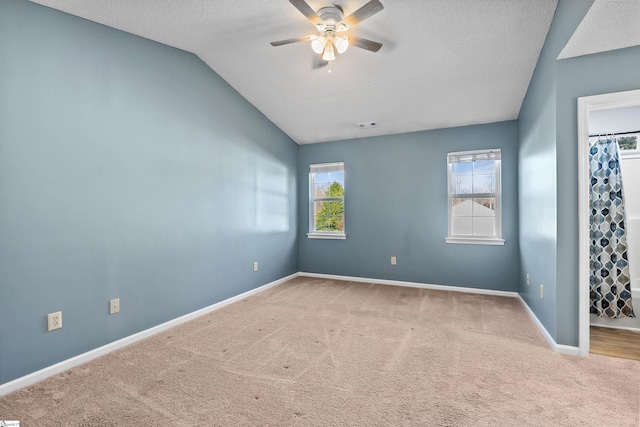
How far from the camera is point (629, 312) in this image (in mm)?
2799

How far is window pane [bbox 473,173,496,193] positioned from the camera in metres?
4.08

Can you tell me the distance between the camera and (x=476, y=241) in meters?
4.08

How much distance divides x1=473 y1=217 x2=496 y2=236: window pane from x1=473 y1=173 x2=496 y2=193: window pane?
15.7 inches

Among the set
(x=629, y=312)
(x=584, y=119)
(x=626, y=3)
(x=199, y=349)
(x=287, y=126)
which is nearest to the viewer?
(x=626, y=3)

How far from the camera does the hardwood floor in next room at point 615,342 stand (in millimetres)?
2307

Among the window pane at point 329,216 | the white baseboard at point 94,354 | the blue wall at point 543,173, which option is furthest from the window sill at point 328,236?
the blue wall at point 543,173

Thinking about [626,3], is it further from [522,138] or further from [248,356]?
[248,356]

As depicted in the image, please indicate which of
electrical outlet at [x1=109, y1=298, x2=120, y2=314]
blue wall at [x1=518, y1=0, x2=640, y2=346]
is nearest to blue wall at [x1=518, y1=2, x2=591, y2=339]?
blue wall at [x1=518, y1=0, x2=640, y2=346]

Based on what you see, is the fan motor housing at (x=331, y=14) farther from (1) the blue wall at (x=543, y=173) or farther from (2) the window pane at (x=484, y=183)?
(2) the window pane at (x=484, y=183)

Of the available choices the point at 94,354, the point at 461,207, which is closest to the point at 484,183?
the point at 461,207

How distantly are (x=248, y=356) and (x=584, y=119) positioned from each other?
3.18 meters

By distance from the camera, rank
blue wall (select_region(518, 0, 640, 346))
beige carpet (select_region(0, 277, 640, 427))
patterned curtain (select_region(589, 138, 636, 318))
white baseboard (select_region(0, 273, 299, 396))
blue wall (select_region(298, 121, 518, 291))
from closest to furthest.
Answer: beige carpet (select_region(0, 277, 640, 427))
white baseboard (select_region(0, 273, 299, 396))
blue wall (select_region(518, 0, 640, 346))
patterned curtain (select_region(589, 138, 636, 318))
blue wall (select_region(298, 121, 518, 291))

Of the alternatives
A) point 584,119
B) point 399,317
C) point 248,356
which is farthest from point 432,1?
point 248,356

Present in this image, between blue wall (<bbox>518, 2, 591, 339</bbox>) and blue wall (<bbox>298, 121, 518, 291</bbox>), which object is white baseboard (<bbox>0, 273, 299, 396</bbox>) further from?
blue wall (<bbox>518, 2, 591, 339</bbox>)
